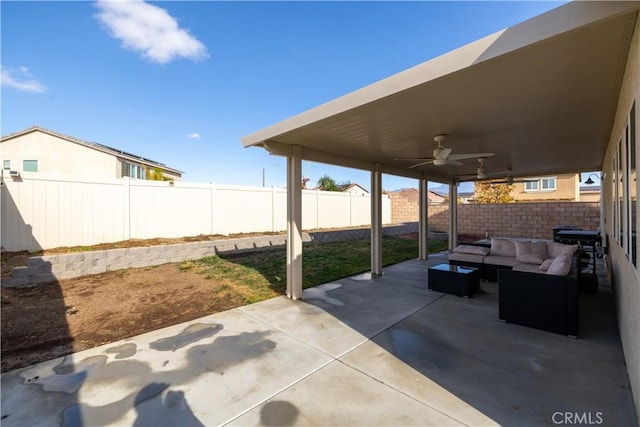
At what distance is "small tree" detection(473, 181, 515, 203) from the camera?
60.0 ft

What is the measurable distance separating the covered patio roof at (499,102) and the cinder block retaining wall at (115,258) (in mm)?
4635

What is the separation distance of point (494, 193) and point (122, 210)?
20297 millimetres

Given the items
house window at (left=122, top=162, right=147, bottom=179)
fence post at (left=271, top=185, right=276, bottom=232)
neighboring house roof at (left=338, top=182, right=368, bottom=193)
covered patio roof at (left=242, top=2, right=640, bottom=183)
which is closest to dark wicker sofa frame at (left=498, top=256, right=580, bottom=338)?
covered patio roof at (left=242, top=2, right=640, bottom=183)

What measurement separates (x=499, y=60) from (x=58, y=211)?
9.00 metres

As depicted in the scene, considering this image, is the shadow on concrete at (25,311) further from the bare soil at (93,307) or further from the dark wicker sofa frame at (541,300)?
the dark wicker sofa frame at (541,300)

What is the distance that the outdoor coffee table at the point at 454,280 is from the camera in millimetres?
5324

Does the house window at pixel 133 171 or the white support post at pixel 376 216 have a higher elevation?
the house window at pixel 133 171

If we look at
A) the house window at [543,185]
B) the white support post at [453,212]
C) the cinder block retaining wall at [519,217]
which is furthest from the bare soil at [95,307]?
the house window at [543,185]

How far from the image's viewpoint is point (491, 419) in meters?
2.21

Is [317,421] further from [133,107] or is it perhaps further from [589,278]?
[133,107]

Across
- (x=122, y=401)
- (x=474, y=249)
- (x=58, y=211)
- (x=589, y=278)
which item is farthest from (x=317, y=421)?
(x=58, y=211)

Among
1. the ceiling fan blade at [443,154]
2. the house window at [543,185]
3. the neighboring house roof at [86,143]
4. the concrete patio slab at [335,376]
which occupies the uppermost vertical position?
the neighboring house roof at [86,143]

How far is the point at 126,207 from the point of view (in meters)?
7.79

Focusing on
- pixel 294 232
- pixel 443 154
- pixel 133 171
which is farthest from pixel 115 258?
pixel 133 171
